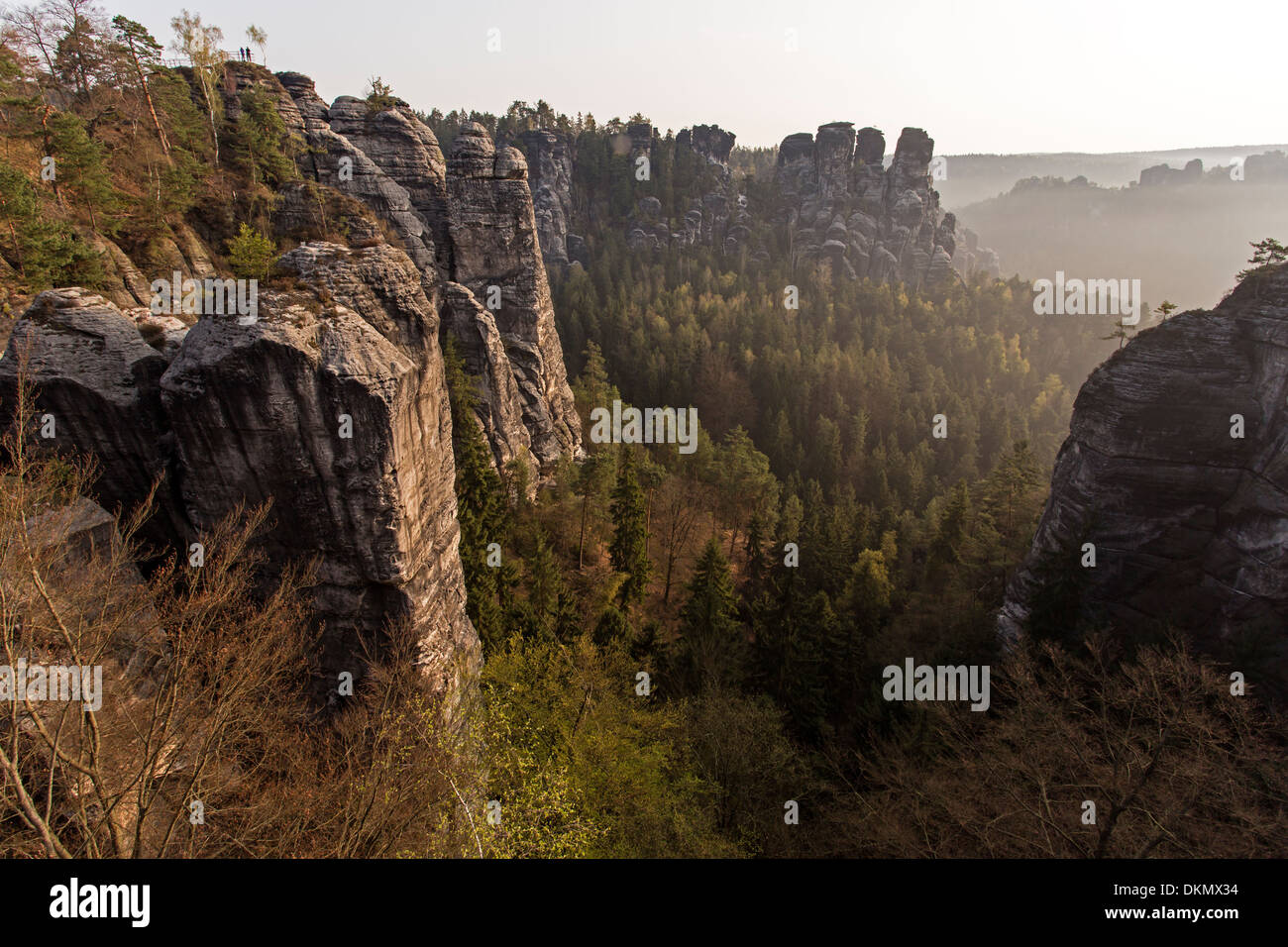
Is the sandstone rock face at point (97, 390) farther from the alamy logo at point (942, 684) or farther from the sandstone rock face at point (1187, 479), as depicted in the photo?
the sandstone rock face at point (1187, 479)

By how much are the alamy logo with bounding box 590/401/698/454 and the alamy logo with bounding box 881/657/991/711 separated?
83.6 feet

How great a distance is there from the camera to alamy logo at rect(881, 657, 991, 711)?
22.3m

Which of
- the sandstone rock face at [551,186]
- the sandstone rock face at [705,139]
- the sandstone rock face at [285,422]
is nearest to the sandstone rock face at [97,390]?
the sandstone rock face at [285,422]

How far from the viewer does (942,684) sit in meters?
22.9

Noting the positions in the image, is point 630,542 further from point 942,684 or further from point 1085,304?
point 1085,304

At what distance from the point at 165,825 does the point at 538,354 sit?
117 feet

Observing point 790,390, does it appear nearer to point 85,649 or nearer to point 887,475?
point 887,475

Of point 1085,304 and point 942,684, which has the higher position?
point 1085,304

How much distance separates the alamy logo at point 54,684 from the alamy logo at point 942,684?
23.5 meters

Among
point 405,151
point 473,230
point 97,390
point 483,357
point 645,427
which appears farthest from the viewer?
point 645,427

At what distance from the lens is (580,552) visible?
33.6 meters
